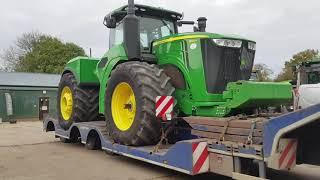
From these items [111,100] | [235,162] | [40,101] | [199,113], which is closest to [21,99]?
[40,101]

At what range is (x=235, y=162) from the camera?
5.55 meters

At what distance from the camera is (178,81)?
7586 millimetres

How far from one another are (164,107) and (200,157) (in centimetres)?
132

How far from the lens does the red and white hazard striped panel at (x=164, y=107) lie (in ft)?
22.9

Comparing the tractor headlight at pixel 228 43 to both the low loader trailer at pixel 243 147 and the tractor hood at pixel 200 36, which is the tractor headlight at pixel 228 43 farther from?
the low loader trailer at pixel 243 147

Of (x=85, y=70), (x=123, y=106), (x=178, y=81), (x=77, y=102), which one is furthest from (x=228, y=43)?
(x=77, y=102)

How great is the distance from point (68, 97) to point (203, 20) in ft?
13.2

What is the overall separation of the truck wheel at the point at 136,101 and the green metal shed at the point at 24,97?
679 inches

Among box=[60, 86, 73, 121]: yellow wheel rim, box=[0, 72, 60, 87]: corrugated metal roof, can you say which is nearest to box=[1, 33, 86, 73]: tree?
box=[0, 72, 60, 87]: corrugated metal roof

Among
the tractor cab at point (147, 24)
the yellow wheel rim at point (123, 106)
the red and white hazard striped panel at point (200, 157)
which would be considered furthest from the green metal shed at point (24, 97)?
the red and white hazard striped panel at point (200, 157)

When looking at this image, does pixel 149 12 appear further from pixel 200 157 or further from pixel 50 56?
pixel 50 56

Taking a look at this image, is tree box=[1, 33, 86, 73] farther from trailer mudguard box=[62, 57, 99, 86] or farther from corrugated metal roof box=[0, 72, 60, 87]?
trailer mudguard box=[62, 57, 99, 86]

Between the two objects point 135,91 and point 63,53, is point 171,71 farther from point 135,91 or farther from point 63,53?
point 63,53

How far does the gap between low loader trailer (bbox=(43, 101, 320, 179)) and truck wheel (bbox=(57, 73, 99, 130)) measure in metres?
3.17
